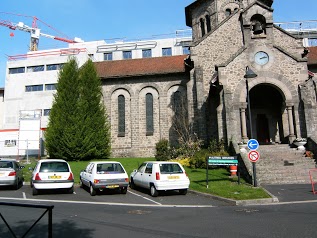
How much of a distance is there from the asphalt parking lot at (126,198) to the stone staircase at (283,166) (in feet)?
14.6

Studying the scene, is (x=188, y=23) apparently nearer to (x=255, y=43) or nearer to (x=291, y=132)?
(x=255, y=43)

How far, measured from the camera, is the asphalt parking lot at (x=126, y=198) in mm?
11242

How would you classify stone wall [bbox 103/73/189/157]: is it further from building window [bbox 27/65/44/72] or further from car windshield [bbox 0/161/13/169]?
building window [bbox 27/65/44/72]

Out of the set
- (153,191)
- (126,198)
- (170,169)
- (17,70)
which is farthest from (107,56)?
(126,198)

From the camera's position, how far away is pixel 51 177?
12.8 metres

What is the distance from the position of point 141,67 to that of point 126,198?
22.2 m

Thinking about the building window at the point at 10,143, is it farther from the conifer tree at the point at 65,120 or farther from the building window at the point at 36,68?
the building window at the point at 36,68

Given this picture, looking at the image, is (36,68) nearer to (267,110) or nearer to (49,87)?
(49,87)

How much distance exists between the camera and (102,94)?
31.4 metres

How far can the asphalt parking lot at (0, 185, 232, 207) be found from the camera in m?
11.2

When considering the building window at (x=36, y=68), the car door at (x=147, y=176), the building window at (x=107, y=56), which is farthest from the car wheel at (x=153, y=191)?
the building window at (x=107, y=56)

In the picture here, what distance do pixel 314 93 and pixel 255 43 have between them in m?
6.87

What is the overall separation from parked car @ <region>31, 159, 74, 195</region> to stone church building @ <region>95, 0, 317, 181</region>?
33.1ft

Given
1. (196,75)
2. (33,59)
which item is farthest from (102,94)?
(33,59)
